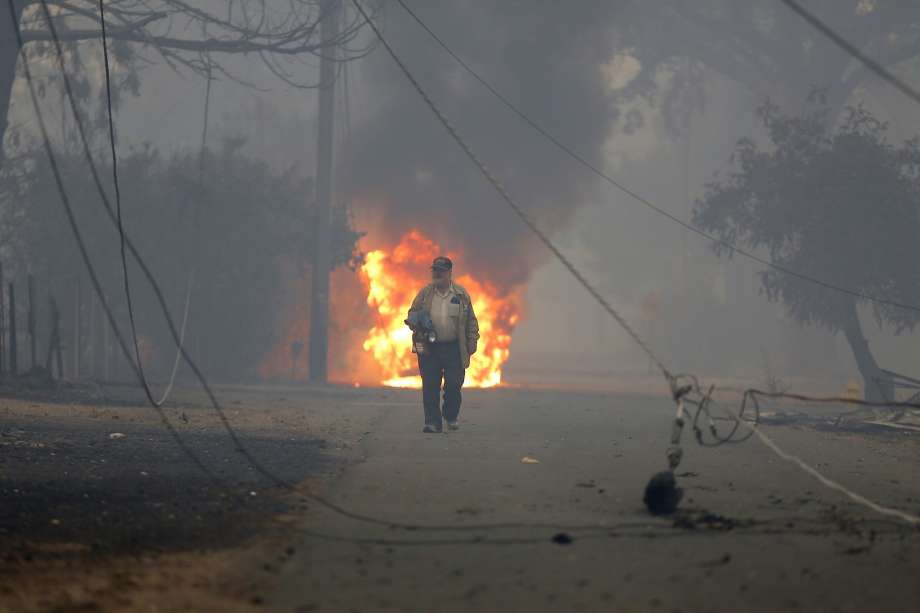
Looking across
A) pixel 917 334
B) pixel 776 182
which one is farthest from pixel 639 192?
pixel 776 182

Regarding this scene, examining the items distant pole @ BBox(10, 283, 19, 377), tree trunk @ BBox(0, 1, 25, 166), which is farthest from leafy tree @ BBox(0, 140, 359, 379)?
distant pole @ BBox(10, 283, 19, 377)

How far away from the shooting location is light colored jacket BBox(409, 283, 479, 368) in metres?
13.6

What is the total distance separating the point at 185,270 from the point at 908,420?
17867 mm

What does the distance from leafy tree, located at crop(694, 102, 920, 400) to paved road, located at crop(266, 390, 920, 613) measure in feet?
47.6

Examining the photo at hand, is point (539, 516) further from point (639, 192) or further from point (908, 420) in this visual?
point (639, 192)

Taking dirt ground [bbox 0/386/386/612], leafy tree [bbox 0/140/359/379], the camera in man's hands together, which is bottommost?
dirt ground [bbox 0/386/386/612]

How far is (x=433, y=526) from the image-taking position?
273 inches

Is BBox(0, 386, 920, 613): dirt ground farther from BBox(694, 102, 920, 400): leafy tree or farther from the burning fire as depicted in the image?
the burning fire

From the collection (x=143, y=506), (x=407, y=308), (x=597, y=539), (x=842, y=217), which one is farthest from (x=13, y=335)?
(x=842, y=217)

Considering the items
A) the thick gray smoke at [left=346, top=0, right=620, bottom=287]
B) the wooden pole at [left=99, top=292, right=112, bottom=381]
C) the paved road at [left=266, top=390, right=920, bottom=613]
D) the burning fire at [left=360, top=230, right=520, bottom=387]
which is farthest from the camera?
the thick gray smoke at [left=346, top=0, right=620, bottom=287]

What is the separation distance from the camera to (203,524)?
700cm

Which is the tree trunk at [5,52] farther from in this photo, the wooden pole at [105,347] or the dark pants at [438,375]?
the dark pants at [438,375]

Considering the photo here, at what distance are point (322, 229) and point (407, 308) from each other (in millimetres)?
3968

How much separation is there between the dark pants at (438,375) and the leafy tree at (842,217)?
13323 millimetres
